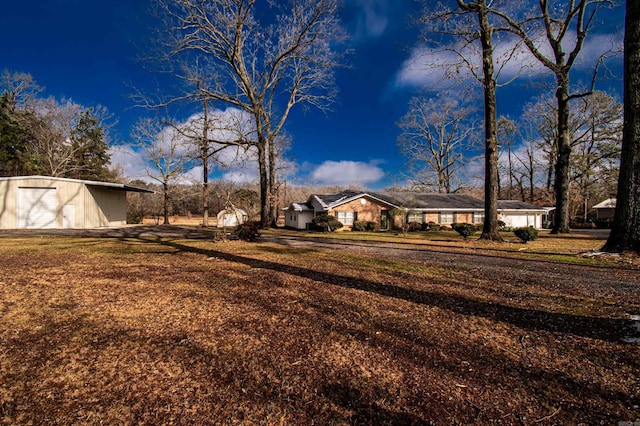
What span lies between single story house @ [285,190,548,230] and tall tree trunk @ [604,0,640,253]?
16.5 meters

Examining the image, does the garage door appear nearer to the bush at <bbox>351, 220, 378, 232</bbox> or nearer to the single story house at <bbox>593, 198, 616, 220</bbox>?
the bush at <bbox>351, 220, 378, 232</bbox>

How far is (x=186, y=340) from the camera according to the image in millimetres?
3049

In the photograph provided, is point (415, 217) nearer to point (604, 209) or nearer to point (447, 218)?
point (447, 218)

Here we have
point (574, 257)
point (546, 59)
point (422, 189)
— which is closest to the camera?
point (574, 257)

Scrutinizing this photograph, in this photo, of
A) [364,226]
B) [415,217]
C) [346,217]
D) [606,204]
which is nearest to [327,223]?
[346,217]

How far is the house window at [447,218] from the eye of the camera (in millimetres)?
27422

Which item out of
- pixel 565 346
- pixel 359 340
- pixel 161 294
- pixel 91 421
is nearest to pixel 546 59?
pixel 565 346

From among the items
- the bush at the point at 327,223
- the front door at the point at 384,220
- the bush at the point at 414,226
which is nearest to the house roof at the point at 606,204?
the bush at the point at 414,226

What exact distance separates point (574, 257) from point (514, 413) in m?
9.45

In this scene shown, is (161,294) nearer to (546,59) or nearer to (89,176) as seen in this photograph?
(546,59)

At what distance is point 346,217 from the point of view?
2545 cm

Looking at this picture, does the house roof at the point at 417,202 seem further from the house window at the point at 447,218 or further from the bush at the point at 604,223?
the bush at the point at 604,223

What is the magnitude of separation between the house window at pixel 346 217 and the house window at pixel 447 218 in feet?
28.5

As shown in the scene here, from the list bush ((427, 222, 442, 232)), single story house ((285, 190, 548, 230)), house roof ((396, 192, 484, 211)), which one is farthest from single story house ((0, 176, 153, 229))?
bush ((427, 222, 442, 232))
